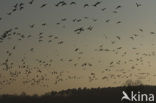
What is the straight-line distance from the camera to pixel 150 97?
83.6 feet

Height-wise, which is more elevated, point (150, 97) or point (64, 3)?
point (64, 3)

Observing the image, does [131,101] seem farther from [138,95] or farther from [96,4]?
[96,4]

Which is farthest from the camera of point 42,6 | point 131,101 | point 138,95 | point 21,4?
point 138,95

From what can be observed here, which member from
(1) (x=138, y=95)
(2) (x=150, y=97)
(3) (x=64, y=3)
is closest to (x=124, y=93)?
(1) (x=138, y=95)

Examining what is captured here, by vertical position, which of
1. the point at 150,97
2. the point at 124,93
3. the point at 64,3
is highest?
the point at 64,3

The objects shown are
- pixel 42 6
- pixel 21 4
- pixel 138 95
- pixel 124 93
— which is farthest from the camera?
pixel 124 93

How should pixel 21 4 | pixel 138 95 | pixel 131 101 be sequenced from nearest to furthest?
1. pixel 21 4
2. pixel 131 101
3. pixel 138 95

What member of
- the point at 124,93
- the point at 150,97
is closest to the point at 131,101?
the point at 150,97

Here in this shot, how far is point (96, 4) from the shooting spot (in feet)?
63.1

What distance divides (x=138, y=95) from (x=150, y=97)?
6.43 feet

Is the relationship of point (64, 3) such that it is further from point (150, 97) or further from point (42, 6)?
point (150, 97)

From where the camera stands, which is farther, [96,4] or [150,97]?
[150,97]

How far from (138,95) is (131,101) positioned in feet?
10.9

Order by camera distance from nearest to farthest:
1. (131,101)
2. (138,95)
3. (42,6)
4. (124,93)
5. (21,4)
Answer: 1. (42,6)
2. (21,4)
3. (131,101)
4. (138,95)
5. (124,93)
